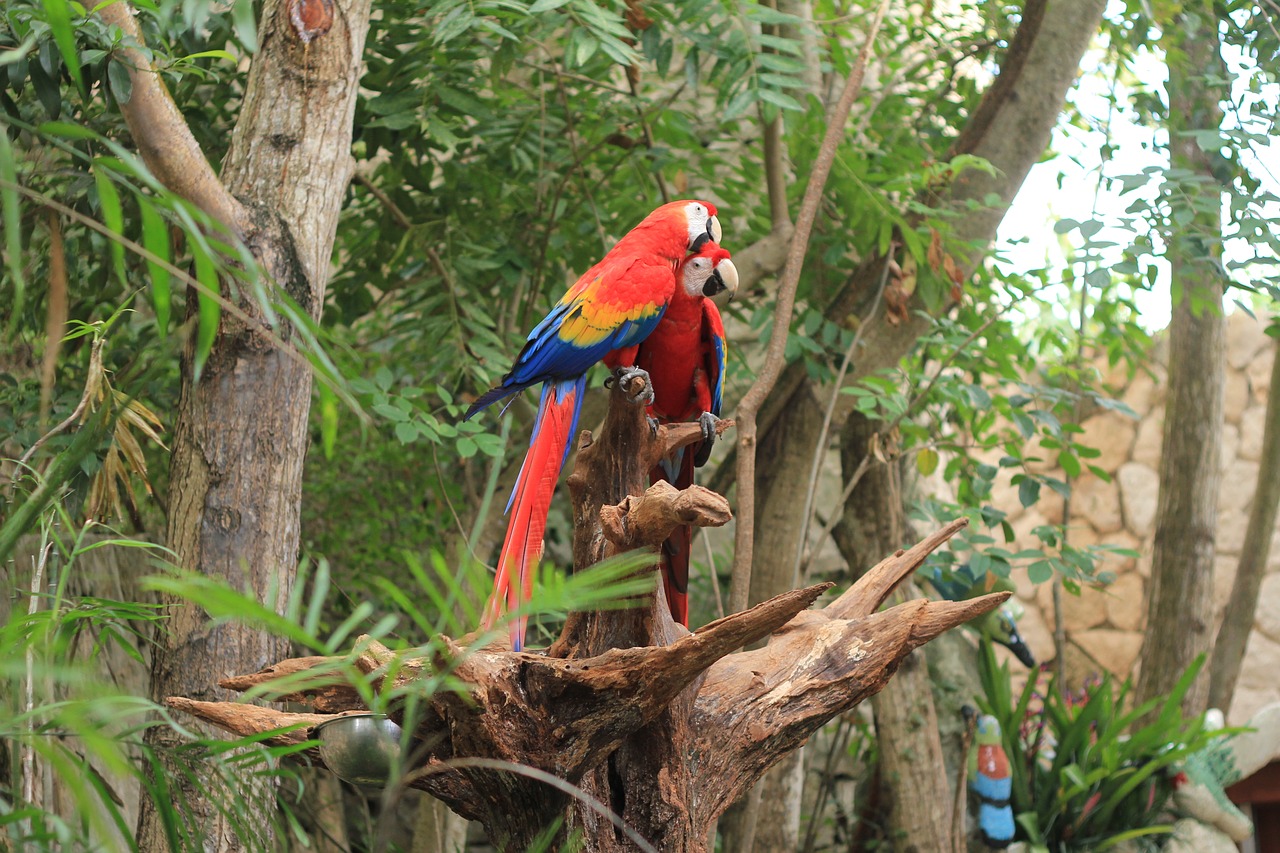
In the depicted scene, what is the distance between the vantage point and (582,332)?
1.26 m

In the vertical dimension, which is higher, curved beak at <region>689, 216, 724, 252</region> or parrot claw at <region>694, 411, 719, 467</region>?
curved beak at <region>689, 216, 724, 252</region>

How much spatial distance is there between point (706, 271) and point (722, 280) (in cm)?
3

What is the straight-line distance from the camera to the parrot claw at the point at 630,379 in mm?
1137

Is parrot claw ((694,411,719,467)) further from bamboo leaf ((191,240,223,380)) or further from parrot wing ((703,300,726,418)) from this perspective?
bamboo leaf ((191,240,223,380))

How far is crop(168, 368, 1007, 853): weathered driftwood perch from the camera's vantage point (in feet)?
2.97

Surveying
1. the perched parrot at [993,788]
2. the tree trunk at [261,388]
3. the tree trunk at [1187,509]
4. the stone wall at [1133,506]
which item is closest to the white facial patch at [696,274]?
the tree trunk at [261,388]

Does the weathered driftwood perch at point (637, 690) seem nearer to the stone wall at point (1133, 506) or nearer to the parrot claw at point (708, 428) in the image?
the parrot claw at point (708, 428)

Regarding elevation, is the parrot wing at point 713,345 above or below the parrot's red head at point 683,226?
below

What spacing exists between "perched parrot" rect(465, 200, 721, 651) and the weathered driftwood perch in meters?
0.04

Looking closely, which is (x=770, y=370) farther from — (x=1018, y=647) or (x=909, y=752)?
(x=1018, y=647)

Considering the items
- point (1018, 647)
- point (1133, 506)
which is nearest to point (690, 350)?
point (1018, 647)

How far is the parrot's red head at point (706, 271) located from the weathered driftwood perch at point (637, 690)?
274 millimetres

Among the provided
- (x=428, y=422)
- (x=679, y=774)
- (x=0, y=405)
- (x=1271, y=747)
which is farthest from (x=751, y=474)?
(x=1271, y=747)

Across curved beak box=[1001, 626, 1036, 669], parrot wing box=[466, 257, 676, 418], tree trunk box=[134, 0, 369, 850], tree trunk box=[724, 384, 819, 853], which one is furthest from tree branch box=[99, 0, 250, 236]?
curved beak box=[1001, 626, 1036, 669]
